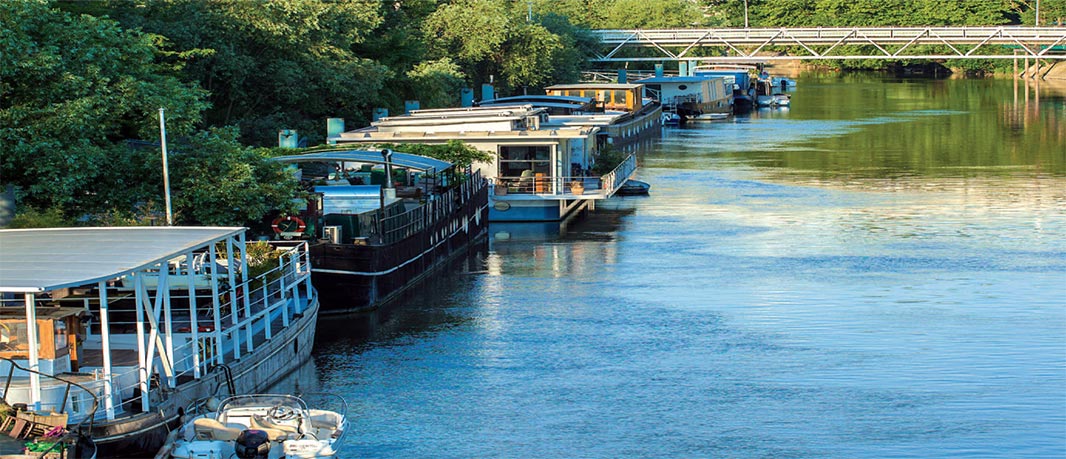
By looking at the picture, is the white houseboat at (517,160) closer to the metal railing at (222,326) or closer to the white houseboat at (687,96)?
the metal railing at (222,326)

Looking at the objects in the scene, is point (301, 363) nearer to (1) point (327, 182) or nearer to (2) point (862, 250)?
(1) point (327, 182)

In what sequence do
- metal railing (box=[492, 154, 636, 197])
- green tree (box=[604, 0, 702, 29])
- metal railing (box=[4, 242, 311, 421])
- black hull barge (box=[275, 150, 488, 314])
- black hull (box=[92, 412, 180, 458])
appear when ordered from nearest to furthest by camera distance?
black hull (box=[92, 412, 180, 458]) → metal railing (box=[4, 242, 311, 421]) → black hull barge (box=[275, 150, 488, 314]) → metal railing (box=[492, 154, 636, 197]) → green tree (box=[604, 0, 702, 29])

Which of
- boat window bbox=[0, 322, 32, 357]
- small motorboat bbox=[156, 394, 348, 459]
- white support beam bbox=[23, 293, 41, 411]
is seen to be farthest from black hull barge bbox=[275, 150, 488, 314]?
white support beam bbox=[23, 293, 41, 411]

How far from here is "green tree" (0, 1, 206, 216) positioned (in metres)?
36.8

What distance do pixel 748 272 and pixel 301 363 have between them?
16868mm

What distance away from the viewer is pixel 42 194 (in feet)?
121

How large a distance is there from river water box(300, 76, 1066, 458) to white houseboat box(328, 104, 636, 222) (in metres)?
1.16

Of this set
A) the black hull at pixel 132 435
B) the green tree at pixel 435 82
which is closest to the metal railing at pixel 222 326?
the black hull at pixel 132 435

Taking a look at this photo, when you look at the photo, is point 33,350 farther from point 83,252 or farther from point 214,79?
point 214,79

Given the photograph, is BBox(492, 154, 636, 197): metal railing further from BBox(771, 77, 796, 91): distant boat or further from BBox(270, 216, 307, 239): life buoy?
BBox(771, 77, 796, 91): distant boat

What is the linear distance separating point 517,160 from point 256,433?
114ft

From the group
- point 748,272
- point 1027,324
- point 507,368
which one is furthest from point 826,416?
point 748,272

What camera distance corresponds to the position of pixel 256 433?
82.0ft

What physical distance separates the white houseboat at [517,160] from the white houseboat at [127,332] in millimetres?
25141
